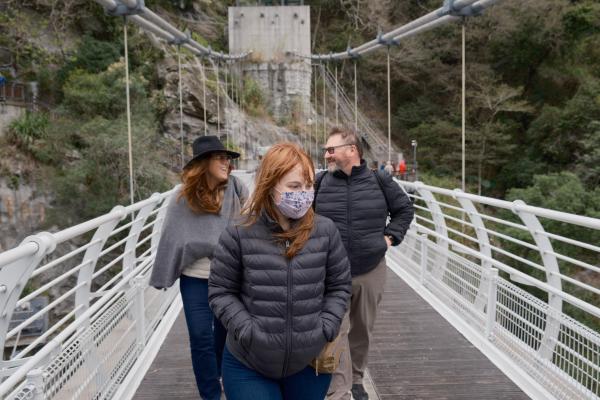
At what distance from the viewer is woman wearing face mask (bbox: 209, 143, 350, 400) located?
1.37 m

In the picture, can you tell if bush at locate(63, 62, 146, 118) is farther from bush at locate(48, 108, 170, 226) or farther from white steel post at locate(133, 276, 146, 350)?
white steel post at locate(133, 276, 146, 350)

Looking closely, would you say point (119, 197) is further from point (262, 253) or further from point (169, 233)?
point (262, 253)

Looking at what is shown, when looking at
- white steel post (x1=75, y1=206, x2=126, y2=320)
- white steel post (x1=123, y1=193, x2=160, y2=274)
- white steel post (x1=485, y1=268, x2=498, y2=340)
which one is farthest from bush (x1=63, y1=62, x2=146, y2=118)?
white steel post (x1=485, y1=268, x2=498, y2=340)

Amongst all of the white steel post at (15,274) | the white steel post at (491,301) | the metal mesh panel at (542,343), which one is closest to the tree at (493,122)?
the white steel post at (491,301)

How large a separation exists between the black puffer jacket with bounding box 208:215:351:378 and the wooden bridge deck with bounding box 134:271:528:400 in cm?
135

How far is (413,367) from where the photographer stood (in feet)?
9.70

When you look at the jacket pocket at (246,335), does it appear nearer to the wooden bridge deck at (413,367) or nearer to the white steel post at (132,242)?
the wooden bridge deck at (413,367)

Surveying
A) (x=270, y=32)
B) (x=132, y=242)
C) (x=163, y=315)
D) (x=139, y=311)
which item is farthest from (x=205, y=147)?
(x=270, y=32)

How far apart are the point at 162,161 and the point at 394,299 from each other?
10644 millimetres

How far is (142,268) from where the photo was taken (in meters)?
3.25

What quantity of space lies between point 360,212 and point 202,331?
2.58 feet

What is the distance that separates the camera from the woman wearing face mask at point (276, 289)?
1.37m

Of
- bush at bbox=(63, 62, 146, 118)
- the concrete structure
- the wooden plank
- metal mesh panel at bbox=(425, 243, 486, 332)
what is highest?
the concrete structure

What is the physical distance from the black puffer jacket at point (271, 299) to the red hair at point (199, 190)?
73 cm
